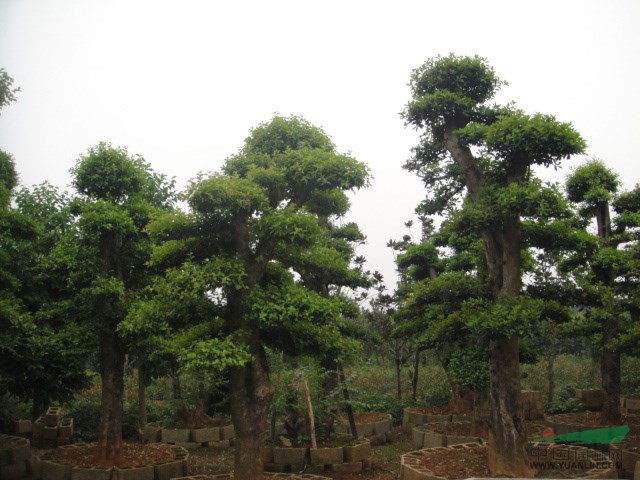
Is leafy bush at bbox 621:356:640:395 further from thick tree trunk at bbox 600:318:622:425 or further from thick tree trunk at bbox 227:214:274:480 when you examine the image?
thick tree trunk at bbox 227:214:274:480

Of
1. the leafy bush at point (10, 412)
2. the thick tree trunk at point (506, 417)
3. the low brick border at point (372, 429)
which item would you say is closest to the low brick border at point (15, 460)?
the leafy bush at point (10, 412)

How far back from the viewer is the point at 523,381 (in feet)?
70.2

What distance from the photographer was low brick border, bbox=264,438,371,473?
10867mm

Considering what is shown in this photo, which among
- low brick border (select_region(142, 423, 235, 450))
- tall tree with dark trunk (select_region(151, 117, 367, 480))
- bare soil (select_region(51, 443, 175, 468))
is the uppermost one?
tall tree with dark trunk (select_region(151, 117, 367, 480))

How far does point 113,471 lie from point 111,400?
4.71 feet

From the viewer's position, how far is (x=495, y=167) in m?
9.52

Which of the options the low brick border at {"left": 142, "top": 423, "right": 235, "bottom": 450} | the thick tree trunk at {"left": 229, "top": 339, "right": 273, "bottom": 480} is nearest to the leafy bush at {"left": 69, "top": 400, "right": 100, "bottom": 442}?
the low brick border at {"left": 142, "top": 423, "right": 235, "bottom": 450}

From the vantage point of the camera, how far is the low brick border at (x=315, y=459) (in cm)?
1087

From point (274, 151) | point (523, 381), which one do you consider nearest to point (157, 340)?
point (274, 151)

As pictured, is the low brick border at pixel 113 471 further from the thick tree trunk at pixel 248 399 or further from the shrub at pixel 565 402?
the shrub at pixel 565 402

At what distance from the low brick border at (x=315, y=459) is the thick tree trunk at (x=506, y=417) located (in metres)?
3.17

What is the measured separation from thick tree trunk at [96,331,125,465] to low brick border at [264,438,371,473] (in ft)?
9.50

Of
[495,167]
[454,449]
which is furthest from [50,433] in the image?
[495,167]

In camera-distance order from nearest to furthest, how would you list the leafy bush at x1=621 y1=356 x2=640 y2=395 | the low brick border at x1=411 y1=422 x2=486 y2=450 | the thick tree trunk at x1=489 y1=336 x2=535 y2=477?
the thick tree trunk at x1=489 y1=336 x2=535 y2=477 → the low brick border at x1=411 y1=422 x2=486 y2=450 → the leafy bush at x1=621 y1=356 x2=640 y2=395
